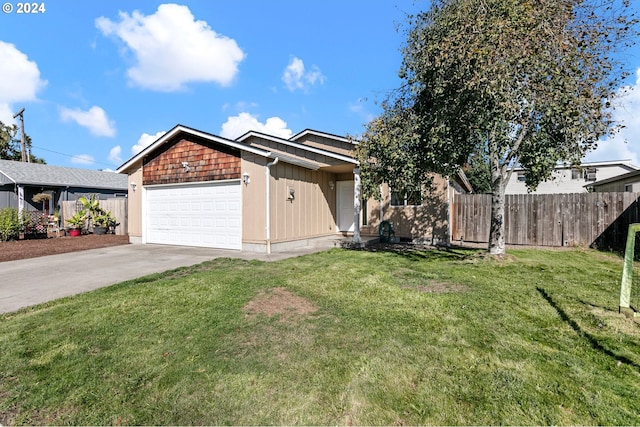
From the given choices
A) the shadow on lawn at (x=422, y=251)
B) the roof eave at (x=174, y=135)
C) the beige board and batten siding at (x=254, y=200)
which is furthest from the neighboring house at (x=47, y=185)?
the shadow on lawn at (x=422, y=251)

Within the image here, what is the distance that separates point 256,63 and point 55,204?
15.6m

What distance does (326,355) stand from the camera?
312 centimetres

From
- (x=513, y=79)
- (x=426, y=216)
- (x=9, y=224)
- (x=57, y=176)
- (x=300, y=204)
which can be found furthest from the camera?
(x=57, y=176)

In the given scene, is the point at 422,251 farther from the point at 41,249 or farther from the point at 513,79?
the point at 41,249

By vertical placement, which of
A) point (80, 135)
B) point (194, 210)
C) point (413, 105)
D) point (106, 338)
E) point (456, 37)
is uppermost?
point (80, 135)

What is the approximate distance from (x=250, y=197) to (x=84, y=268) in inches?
185

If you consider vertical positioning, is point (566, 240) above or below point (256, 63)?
below

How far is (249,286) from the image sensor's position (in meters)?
5.55

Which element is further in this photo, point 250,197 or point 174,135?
point 174,135

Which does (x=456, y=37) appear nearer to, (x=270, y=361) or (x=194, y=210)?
(x=270, y=361)

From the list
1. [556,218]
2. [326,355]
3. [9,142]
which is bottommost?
[326,355]

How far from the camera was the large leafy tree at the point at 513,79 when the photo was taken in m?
6.19

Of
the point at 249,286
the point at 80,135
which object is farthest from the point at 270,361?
the point at 80,135

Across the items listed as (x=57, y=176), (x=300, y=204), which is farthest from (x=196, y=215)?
(x=57, y=176)
